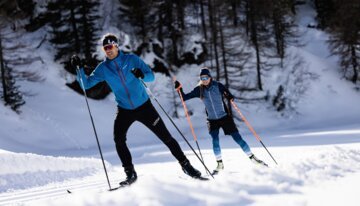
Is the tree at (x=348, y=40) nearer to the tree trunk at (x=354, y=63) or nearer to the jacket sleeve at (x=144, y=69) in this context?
the tree trunk at (x=354, y=63)

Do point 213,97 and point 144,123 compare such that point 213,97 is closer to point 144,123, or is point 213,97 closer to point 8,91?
point 144,123

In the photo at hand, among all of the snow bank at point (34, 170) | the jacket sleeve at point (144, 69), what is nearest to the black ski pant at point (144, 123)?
the jacket sleeve at point (144, 69)

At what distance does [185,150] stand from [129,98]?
1448cm

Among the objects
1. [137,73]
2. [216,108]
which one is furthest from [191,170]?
[216,108]

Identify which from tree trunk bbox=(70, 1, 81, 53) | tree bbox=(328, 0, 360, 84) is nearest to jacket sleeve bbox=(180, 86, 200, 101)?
tree trunk bbox=(70, 1, 81, 53)

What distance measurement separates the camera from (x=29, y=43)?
3522 centimetres

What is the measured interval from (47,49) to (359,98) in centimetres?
3112

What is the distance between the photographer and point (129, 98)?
5270mm

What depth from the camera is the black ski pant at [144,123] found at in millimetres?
5289

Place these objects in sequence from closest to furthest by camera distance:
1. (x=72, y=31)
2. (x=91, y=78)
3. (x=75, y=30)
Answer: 1. (x=91, y=78)
2. (x=75, y=30)
3. (x=72, y=31)

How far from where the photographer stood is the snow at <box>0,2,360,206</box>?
3504 millimetres

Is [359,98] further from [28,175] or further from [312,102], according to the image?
[28,175]

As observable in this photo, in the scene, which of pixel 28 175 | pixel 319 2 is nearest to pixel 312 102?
pixel 319 2

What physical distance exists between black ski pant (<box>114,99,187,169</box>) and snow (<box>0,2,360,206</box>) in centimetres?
58
